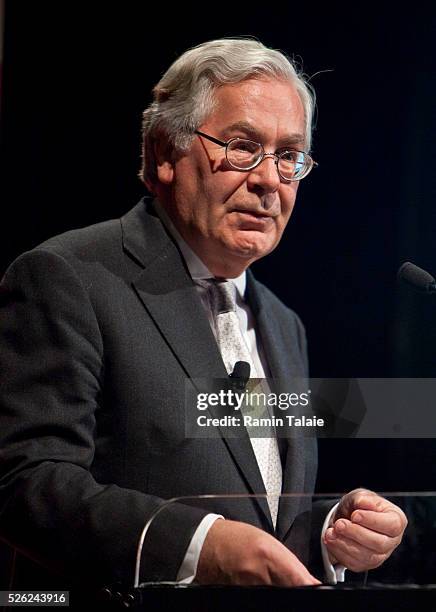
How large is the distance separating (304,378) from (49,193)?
28.4 inches

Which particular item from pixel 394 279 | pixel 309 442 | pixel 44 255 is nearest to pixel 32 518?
pixel 44 255

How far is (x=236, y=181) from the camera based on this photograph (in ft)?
6.82

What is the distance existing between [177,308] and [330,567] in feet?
2.41

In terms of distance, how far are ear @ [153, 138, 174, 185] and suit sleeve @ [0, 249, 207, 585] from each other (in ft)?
1.17

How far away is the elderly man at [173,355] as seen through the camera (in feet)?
4.80

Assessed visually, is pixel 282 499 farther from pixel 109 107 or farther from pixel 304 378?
pixel 109 107

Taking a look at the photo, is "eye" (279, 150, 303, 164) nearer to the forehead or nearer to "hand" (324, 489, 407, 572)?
the forehead

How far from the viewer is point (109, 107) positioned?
2.25 m

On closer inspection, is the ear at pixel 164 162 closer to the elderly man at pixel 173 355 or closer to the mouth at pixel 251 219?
the elderly man at pixel 173 355

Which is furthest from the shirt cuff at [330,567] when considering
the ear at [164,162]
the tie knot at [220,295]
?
the ear at [164,162]

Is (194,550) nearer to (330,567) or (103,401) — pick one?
(330,567)

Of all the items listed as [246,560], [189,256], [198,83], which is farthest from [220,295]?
[246,560]

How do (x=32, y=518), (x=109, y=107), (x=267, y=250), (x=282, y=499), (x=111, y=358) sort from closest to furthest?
(x=282, y=499) → (x=32, y=518) → (x=111, y=358) → (x=267, y=250) → (x=109, y=107)

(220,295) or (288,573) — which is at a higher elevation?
(220,295)
